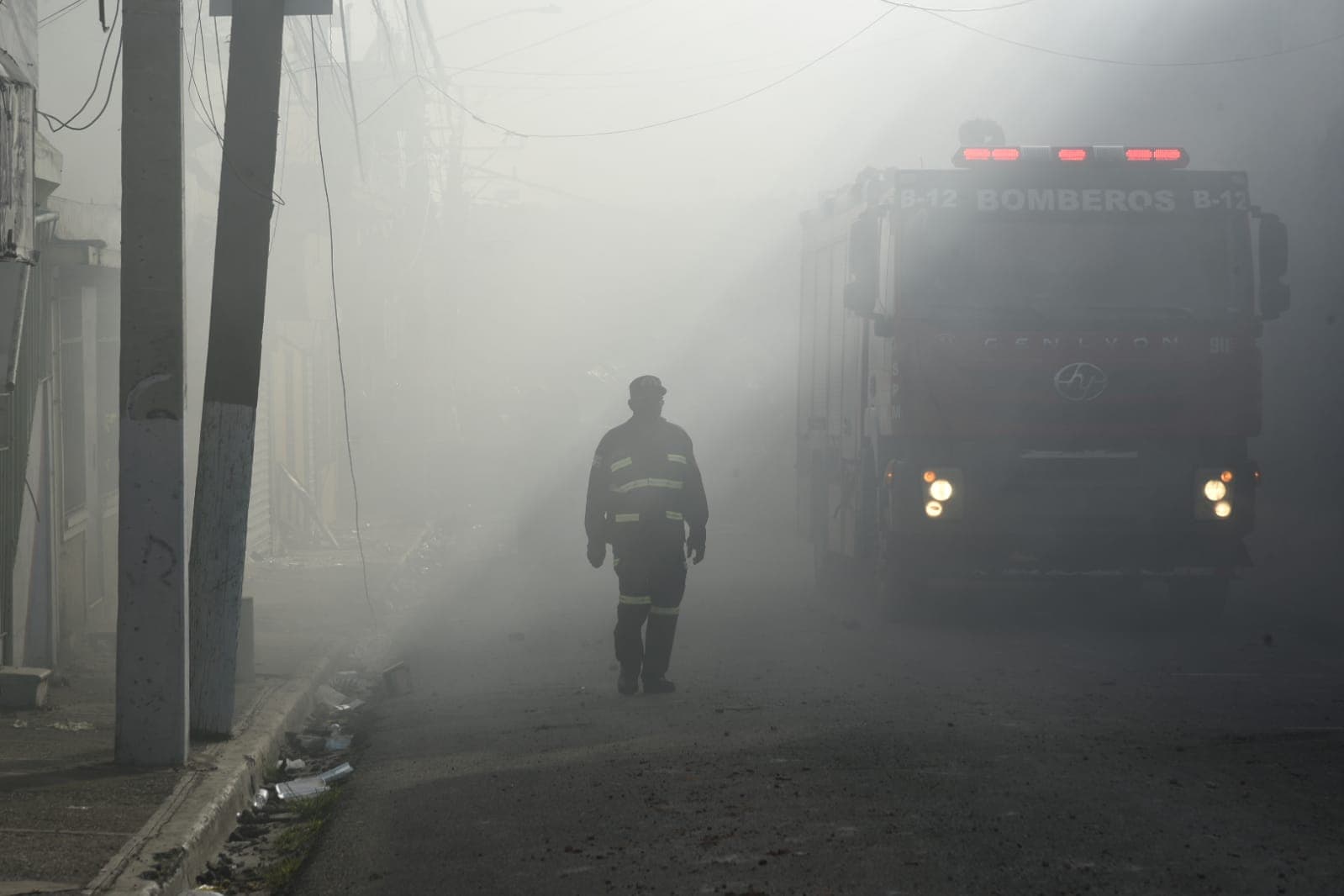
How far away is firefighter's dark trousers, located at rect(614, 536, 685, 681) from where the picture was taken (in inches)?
355

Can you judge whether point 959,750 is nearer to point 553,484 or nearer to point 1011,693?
point 1011,693

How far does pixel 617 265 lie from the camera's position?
7419 cm

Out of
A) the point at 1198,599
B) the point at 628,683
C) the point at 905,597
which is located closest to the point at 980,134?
the point at 905,597

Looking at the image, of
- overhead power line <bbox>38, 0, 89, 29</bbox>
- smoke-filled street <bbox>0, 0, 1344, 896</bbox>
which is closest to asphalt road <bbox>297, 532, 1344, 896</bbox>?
smoke-filled street <bbox>0, 0, 1344, 896</bbox>

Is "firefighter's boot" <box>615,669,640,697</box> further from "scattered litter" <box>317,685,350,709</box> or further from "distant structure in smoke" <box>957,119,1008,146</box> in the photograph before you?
"distant structure in smoke" <box>957,119,1008,146</box>

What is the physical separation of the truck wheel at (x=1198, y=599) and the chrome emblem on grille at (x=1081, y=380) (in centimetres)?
162

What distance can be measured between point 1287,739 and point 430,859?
3943 millimetres

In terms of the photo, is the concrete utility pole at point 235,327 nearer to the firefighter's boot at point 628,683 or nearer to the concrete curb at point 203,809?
the concrete curb at point 203,809

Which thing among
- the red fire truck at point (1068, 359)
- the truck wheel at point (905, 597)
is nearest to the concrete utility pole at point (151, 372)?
the red fire truck at point (1068, 359)

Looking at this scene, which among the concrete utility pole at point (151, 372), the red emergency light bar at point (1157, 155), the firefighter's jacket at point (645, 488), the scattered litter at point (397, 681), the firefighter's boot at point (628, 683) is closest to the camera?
the concrete utility pole at point (151, 372)

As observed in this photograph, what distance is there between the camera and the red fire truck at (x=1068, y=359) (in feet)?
36.3

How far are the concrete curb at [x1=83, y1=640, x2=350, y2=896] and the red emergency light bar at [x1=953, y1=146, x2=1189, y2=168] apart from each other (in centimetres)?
600

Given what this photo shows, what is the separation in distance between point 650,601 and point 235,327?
3.00 metres

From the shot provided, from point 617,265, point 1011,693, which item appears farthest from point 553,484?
point 617,265
